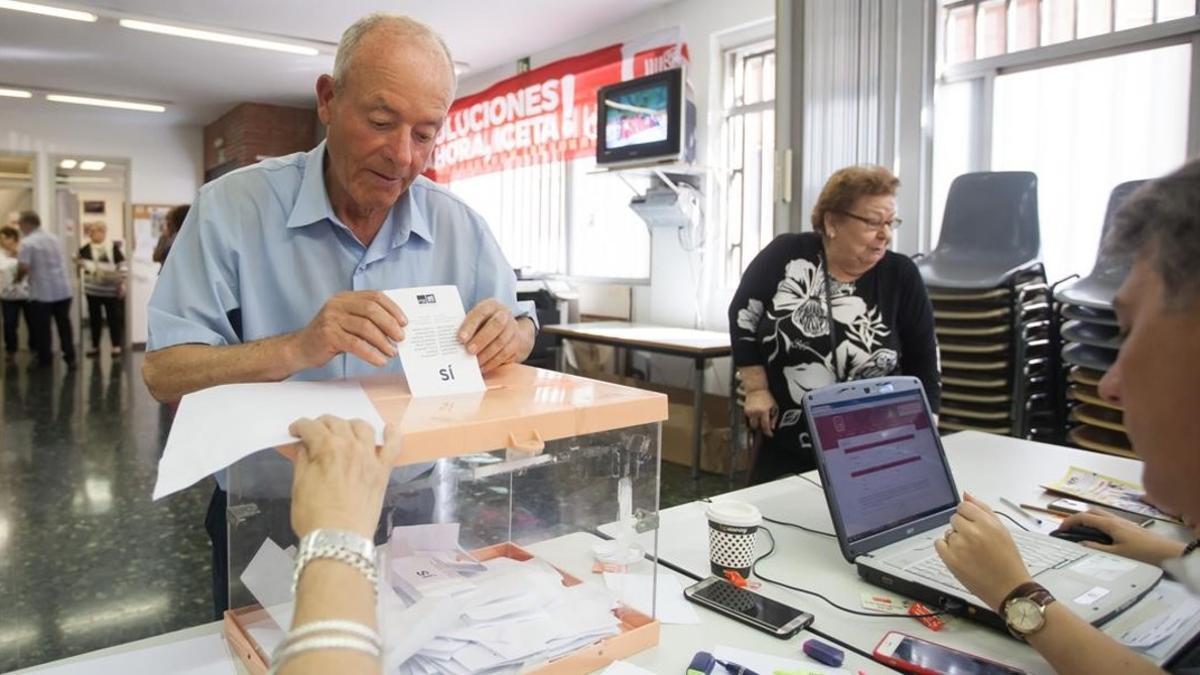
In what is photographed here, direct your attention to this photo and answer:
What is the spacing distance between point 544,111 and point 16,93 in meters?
5.94

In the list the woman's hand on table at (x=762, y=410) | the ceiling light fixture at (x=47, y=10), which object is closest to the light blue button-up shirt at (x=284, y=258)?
the woman's hand on table at (x=762, y=410)

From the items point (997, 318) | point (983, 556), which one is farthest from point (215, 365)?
point (997, 318)

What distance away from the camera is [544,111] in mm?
6230

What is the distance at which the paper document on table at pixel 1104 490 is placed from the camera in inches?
65.9

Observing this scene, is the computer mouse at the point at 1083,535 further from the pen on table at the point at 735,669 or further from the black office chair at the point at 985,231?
the black office chair at the point at 985,231

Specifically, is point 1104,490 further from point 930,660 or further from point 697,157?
point 697,157

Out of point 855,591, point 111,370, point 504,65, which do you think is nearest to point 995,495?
point 855,591

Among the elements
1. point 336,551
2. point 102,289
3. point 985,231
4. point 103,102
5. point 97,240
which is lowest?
point 336,551

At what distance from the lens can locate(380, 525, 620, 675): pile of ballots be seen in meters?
0.88

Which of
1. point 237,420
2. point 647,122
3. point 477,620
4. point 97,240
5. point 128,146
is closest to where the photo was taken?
point 237,420

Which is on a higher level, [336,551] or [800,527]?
[336,551]

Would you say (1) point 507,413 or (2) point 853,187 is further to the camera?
(2) point 853,187

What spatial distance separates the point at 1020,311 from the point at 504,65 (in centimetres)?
536

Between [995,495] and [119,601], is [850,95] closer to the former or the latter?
[995,495]
